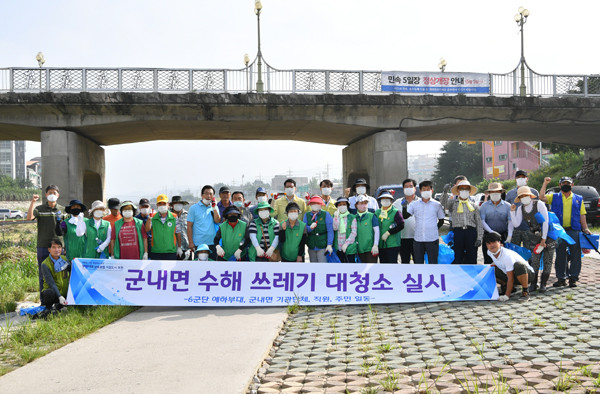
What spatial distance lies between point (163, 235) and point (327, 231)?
2.58m

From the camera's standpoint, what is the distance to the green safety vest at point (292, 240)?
295 inches

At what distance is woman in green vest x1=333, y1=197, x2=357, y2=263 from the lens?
25.0 ft

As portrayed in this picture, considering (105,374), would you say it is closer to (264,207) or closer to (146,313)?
(146,313)

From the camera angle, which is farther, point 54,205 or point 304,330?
point 54,205


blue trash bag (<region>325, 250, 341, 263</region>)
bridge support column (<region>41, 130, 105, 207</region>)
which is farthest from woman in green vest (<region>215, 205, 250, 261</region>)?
bridge support column (<region>41, 130, 105, 207</region>)

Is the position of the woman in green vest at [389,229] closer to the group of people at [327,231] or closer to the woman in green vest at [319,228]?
the group of people at [327,231]

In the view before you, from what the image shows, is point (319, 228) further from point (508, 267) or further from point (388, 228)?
point (508, 267)

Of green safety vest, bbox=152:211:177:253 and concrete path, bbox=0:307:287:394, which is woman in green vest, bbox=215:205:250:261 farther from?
concrete path, bbox=0:307:287:394

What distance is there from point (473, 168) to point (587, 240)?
6533 centimetres

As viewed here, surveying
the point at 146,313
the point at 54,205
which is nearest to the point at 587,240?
the point at 146,313

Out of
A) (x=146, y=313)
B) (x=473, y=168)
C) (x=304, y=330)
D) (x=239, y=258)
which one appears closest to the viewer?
(x=304, y=330)

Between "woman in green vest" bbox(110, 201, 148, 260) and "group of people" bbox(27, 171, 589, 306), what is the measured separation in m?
0.02

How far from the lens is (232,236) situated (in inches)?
293

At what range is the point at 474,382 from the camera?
370 cm
